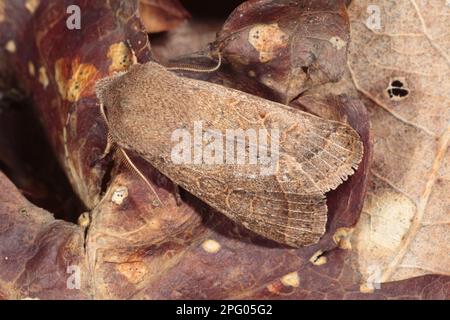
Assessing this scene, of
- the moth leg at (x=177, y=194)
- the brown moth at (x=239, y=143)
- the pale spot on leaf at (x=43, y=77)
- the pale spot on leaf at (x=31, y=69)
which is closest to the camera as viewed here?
the brown moth at (x=239, y=143)

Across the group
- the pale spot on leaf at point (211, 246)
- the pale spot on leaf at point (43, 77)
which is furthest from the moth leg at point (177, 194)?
the pale spot on leaf at point (43, 77)

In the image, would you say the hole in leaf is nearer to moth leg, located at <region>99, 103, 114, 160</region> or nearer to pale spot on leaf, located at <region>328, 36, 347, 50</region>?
pale spot on leaf, located at <region>328, 36, 347, 50</region>

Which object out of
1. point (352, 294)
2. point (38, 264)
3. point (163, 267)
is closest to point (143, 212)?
point (163, 267)

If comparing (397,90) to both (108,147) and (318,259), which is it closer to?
(318,259)

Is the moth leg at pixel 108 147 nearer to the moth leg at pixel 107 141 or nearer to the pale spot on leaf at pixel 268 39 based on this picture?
the moth leg at pixel 107 141

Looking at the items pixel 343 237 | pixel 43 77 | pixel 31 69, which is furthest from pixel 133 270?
pixel 31 69

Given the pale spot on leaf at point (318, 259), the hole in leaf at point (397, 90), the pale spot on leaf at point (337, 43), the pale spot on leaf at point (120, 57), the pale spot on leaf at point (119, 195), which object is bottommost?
the pale spot on leaf at point (318, 259)

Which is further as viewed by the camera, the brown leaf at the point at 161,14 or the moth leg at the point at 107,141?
the brown leaf at the point at 161,14

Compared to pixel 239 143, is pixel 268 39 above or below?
above
